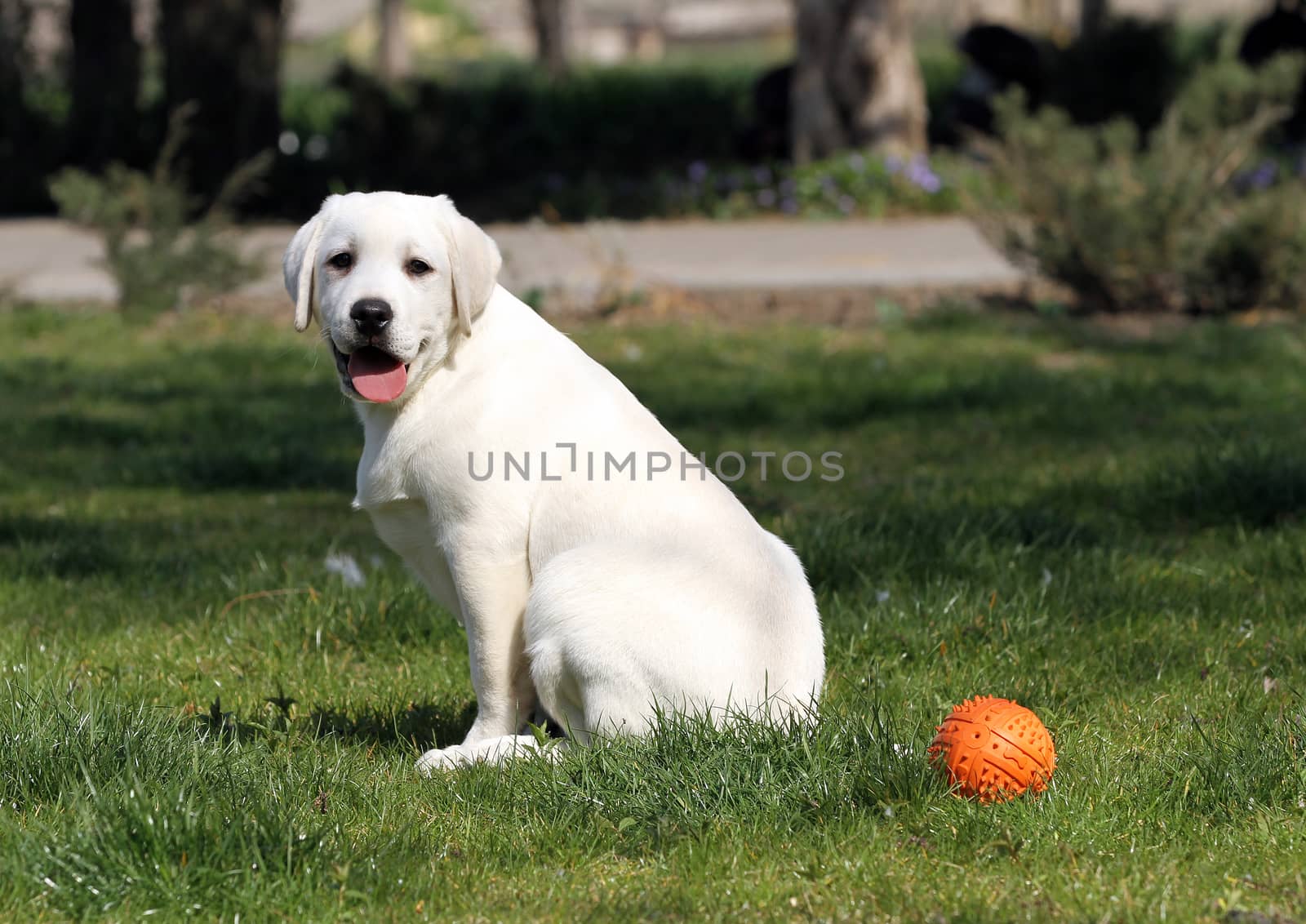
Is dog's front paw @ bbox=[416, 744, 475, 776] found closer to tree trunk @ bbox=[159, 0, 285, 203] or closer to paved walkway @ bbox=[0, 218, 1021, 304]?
paved walkway @ bbox=[0, 218, 1021, 304]

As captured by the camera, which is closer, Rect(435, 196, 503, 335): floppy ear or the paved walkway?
Rect(435, 196, 503, 335): floppy ear

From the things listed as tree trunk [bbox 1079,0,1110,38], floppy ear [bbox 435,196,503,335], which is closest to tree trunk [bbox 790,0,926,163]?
tree trunk [bbox 1079,0,1110,38]

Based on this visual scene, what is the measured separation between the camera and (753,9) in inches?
3428

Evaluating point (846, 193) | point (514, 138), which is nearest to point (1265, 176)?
point (846, 193)

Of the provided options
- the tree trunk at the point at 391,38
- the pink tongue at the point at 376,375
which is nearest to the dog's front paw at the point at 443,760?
the pink tongue at the point at 376,375

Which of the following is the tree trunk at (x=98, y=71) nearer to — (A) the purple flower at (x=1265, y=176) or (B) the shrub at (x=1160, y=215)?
(B) the shrub at (x=1160, y=215)

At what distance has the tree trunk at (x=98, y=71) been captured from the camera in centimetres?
1766

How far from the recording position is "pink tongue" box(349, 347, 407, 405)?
3574mm

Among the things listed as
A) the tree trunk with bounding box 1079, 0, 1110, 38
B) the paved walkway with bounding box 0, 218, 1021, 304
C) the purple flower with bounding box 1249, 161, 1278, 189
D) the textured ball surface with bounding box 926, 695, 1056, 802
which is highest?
the tree trunk with bounding box 1079, 0, 1110, 38

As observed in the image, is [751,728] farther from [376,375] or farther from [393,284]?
[393,284]

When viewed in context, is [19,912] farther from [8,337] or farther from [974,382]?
[8,337]

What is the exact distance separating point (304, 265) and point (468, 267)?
1.40ft

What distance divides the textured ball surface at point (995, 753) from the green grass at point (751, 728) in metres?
0.06

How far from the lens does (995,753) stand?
3279 millimetres
